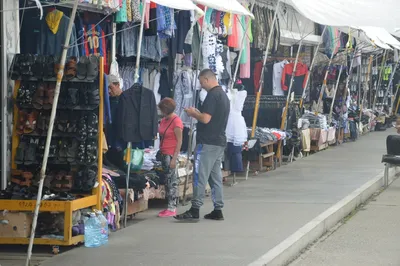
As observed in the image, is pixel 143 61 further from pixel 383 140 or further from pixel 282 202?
pixel 383 140

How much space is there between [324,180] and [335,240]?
5.57m

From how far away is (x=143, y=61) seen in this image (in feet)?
45.1

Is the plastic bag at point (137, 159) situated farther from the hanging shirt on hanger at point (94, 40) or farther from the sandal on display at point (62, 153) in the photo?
the sandal on display at point (62, 153)

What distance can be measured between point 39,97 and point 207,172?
245 centimetres

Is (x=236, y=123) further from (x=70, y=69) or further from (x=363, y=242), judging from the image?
(x=70, y=69)

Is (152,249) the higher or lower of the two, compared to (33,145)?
lower

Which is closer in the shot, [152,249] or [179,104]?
[152,249]

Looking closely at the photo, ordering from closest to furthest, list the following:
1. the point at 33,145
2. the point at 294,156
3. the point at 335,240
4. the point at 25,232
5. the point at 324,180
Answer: the point at 25,232, the point at 33,145, the point at 335,240, the point at 324,180, the point at 294,156

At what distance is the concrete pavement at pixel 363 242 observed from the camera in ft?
31.7

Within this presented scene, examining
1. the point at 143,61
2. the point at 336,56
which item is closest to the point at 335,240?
the point at 143,61

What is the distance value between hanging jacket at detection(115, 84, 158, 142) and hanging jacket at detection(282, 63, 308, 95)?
30.8ft

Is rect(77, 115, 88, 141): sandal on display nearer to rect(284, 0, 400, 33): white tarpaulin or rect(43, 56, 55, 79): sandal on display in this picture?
rect(43, 56, 55, 79): sandal on display

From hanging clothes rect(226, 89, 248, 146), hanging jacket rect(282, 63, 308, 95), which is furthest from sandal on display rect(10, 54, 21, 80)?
hanging jacket rect(282, 63, 308, 95)

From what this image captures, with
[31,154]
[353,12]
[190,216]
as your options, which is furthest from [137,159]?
[353,12]
